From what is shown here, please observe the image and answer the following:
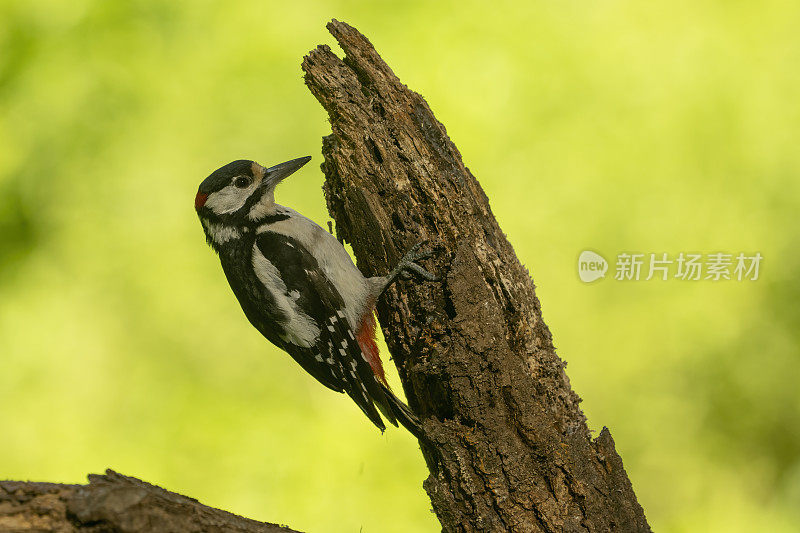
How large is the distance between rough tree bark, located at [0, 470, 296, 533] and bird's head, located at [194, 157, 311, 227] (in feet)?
4.04

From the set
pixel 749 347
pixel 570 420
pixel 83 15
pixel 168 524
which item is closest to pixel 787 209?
pixel 749 347

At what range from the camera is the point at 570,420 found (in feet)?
7.42

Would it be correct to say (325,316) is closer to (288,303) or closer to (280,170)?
(288,303)

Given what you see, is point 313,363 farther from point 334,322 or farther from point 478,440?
point 478,440

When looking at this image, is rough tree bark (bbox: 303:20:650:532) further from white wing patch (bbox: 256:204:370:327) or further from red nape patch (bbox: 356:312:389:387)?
red nape patch (bbox: 356:312:389:387)

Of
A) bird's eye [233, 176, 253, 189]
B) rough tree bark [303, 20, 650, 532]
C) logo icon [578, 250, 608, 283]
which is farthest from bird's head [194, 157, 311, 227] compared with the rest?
logo icon [578, 250, 608, 283]

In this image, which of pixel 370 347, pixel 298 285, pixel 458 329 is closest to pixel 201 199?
pixel 298 285

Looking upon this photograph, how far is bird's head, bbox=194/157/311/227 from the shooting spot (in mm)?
2623

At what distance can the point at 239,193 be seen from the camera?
8.71ft

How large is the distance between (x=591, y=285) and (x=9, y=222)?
12.2 ft

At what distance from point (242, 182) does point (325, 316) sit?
2.08 ft

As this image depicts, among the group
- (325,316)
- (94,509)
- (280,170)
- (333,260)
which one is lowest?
(94,509)

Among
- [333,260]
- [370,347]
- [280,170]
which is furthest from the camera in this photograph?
[280,170]

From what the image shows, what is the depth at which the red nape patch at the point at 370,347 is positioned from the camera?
8.43 ft
